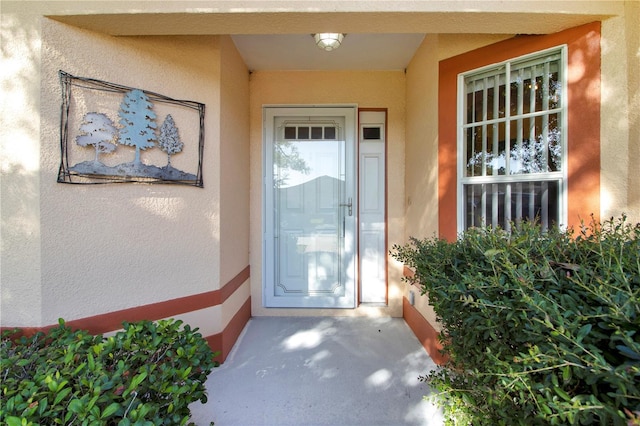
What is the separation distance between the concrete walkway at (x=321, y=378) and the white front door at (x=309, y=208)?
1.55 feet

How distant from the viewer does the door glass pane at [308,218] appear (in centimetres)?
360

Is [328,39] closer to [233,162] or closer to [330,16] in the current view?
[330,16]

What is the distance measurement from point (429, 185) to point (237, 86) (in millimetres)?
2331

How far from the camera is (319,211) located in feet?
11.8

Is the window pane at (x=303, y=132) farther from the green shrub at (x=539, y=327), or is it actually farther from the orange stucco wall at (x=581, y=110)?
the green shrub at (x=539, y=327)

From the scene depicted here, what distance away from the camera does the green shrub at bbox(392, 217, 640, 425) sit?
0.74 metres

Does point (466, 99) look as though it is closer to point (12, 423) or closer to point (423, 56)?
point (423, 56)

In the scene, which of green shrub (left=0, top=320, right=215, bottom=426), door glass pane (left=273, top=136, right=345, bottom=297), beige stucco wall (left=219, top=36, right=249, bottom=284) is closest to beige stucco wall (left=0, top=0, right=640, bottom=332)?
beige stucco wall (left=219, top=36, right=249, bottom=284)

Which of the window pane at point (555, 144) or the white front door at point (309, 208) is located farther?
→ the white front door at point (309, 208)

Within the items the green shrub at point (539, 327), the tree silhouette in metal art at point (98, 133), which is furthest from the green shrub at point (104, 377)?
the green shrub at point (539, 327)

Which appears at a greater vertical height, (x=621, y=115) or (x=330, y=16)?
(x=330, y=16)

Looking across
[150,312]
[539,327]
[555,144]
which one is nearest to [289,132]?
[150,312]

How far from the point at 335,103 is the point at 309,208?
4.53 feet

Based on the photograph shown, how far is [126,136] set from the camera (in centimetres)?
210
